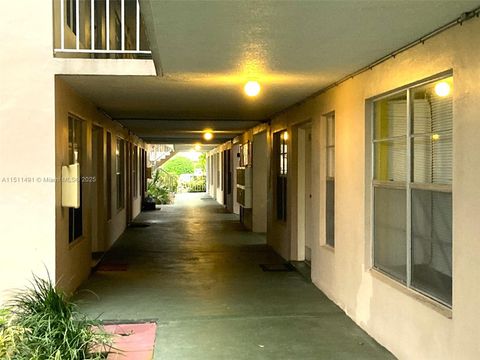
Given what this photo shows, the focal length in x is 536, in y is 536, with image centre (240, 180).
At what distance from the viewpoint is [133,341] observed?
4.91 metres

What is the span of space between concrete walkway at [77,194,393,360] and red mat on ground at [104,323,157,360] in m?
0.10

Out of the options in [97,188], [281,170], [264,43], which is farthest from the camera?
[281,170]

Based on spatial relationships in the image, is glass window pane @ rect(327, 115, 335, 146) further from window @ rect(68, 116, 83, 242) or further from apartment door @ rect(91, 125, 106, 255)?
apartment door @ rect(91, 125, 106, 255)

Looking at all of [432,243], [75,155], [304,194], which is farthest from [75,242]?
[432,243]

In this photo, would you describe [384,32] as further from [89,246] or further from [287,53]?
[89,246]

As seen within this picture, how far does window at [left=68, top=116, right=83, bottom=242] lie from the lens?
6.75 m

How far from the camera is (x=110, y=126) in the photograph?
10398 mm

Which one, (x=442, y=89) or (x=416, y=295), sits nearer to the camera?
(x=442, y=89)

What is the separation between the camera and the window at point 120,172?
12.1 m

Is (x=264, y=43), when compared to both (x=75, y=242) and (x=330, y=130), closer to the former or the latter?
(x=330, y=130)

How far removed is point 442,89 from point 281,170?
6.00 meters

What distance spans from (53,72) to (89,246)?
318 cm

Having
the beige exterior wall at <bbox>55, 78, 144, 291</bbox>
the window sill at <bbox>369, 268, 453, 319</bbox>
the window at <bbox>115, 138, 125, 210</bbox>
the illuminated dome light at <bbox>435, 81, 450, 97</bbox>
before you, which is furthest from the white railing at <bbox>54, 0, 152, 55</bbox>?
the window at <bbox>115, 138, 125, 210</bbox>

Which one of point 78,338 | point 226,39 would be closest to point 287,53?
point 226,39
